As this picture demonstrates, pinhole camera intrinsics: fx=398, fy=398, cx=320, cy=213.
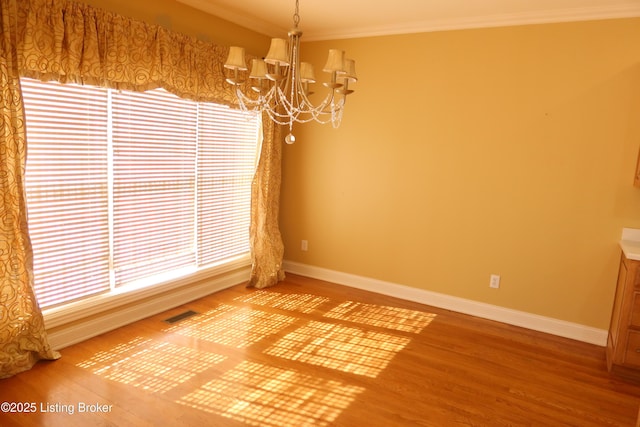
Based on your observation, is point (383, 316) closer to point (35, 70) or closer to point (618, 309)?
point (618, 309)

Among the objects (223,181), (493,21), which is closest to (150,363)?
(223,181)

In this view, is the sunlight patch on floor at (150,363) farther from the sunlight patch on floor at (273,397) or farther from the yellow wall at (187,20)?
the yellow wall at (187,20)

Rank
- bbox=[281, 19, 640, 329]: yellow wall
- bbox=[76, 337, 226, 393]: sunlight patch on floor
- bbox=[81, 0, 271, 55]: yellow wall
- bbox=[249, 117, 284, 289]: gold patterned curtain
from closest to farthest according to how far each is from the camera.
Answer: bbox=[76, 337, 226, 393]: sunlight patch on floor
bbox=[81, 0, 271, 55]: yellow wall
bbox=[281, 19, 640, 329]: yellow wall
bbox=[249, 117, 284, 289]: gold patterned curtain

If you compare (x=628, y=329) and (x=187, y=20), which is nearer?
(x=628, y=329)

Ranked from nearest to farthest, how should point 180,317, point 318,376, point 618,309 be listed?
point 318,376, point 618,309, point 180,317

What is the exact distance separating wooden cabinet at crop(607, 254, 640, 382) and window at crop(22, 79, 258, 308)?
11.4 feet

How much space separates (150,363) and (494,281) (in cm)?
305

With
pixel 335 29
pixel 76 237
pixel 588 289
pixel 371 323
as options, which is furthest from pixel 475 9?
pixel 76 237

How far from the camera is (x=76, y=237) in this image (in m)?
2.89

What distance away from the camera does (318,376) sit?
2.73 meters

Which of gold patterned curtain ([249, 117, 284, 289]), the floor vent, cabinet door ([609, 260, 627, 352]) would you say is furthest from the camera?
gold patterned curtain ([249, 117, 284, 289])

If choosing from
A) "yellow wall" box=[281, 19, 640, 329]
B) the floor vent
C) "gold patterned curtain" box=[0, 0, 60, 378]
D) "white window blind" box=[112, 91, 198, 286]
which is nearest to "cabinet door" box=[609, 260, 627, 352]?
"yellow wall" box=[281, 19, 640, 329]

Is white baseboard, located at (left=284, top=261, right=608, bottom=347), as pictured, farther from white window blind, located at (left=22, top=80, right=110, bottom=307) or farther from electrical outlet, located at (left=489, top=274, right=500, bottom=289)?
white window blind, located at (left=22, top=80, right=110, bottom=307)

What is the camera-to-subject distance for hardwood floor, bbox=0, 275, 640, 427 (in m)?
2.32
